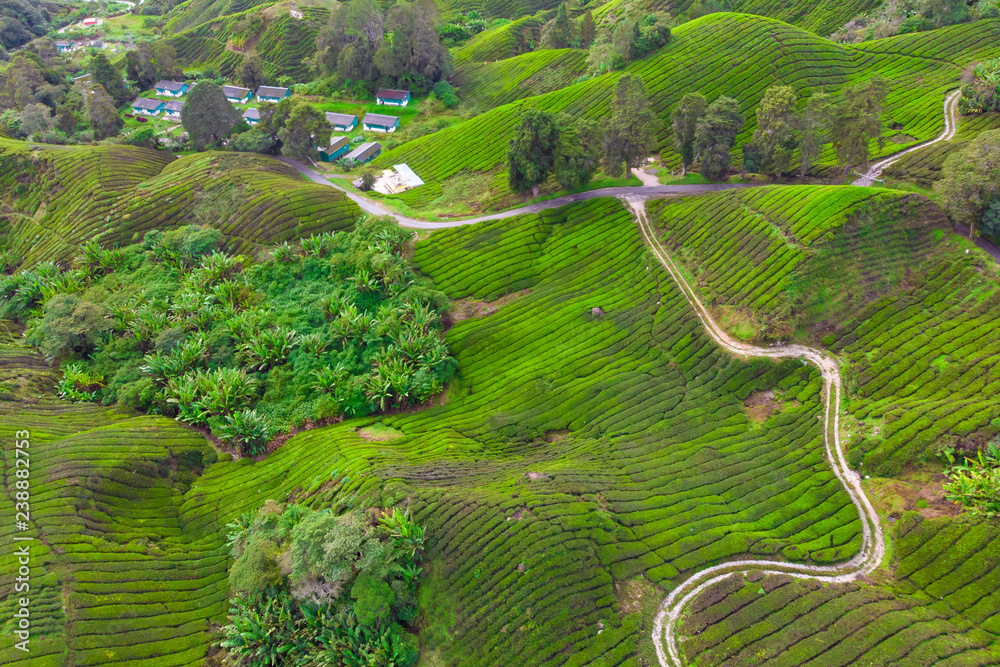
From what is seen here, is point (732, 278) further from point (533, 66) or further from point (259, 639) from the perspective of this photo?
point (533, 66)

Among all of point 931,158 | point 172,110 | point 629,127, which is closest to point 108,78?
point 172,110

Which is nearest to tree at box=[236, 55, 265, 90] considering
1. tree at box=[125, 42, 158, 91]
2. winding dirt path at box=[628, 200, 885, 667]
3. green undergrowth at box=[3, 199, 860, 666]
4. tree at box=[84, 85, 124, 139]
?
tree at box=[125, 42, 158, 91]

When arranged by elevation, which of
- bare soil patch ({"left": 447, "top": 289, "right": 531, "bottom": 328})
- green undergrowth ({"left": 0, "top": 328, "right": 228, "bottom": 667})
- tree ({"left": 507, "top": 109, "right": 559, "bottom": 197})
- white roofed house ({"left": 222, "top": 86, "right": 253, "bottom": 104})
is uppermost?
tree ({"left": 507, "top": 109, "right": 559, "bottom": 197})

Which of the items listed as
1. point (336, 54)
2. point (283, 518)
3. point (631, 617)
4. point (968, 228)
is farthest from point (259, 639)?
point (336, 54)

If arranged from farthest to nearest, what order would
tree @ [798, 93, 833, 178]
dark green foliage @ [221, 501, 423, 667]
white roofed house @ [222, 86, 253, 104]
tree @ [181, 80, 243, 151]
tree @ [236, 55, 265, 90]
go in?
1. tree @ [236, 55, 265, 90]
2. white roofed house @ [222, 86, 253, 104]
3. tree @ [181, 80, 243, 151]
4. tree @ [798, 93, 833, 178]
5. dark green foliage @ [221, 501, 423, 667]

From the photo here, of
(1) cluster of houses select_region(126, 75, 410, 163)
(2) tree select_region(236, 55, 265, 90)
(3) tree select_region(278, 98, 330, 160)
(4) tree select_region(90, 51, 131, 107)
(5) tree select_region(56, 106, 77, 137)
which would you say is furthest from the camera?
(2) tree select_region(236, 55, 265, 90)

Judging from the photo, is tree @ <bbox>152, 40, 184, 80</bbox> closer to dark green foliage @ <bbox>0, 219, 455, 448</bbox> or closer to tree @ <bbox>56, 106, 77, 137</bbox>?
tree @ <bbox>56, 106, 77, 137</bbox>

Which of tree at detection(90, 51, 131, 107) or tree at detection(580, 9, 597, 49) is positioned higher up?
tree at detection(580, 9, 597, 49)
